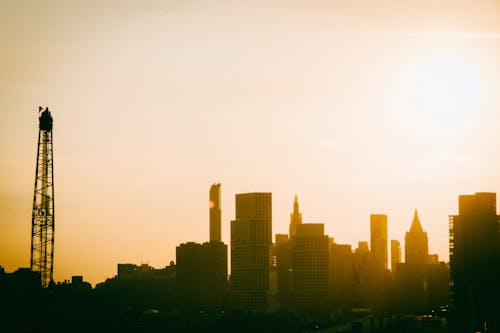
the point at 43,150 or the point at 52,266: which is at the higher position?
the point at 43,150

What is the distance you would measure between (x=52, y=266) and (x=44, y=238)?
6.65 metres

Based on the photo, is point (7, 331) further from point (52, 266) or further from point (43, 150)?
point (43, 150)

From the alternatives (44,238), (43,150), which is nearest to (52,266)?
(44,238)

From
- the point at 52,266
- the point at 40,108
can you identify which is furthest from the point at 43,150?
the point at 52,266

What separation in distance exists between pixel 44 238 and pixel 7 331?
1805 centimetres

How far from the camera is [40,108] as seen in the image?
192 metres

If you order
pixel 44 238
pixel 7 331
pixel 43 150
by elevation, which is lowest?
pixel 7 331

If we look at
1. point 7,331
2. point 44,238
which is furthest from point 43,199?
point 7,331

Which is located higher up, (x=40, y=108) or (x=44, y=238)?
(x=40, y=108)

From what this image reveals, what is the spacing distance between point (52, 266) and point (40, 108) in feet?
91.1

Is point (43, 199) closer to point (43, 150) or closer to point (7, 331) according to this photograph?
point (43, 150)

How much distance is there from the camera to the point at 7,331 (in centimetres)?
19350

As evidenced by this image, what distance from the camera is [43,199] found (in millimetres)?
189375

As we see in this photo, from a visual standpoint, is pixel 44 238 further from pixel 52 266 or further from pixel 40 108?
pixel 40 108
